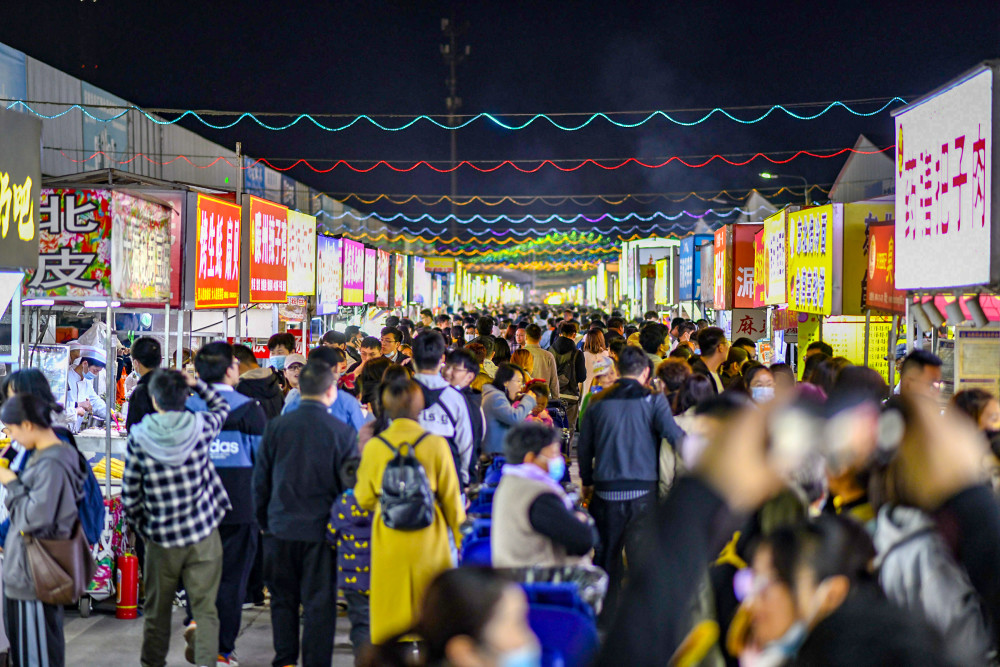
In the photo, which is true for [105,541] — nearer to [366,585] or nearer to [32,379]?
[32,379]

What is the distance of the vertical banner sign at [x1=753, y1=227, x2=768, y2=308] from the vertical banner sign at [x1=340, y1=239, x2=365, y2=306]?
6.55 m

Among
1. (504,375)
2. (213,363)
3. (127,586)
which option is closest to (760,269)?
(504,375)

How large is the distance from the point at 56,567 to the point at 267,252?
21.9ft

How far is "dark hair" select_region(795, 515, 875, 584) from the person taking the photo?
2055 mm

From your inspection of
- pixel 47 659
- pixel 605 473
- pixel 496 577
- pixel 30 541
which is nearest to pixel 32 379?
pixel 30 541

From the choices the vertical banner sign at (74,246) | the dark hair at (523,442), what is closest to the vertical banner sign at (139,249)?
the vertical banner sign at (74,246)

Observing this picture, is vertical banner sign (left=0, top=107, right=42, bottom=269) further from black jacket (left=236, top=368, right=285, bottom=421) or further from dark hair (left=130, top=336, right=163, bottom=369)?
black jacket (left=236, top=368, right=285, bottom=421)

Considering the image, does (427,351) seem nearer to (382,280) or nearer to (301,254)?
(301,254)

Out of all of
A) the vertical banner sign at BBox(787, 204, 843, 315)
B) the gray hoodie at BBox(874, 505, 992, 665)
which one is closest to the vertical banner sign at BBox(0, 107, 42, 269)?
the gray hoodie at BBox(874, 505, 992, 665)

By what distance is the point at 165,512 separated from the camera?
4.97m

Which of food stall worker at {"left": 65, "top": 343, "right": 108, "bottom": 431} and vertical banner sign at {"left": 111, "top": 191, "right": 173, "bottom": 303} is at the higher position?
vertical banner sign at {"left": 111, "top": 191, "right": 173, "bottom": 303}

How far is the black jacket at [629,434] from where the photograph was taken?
5941mm

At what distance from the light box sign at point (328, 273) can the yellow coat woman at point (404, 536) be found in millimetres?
9575

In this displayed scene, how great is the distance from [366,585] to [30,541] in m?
1.64
